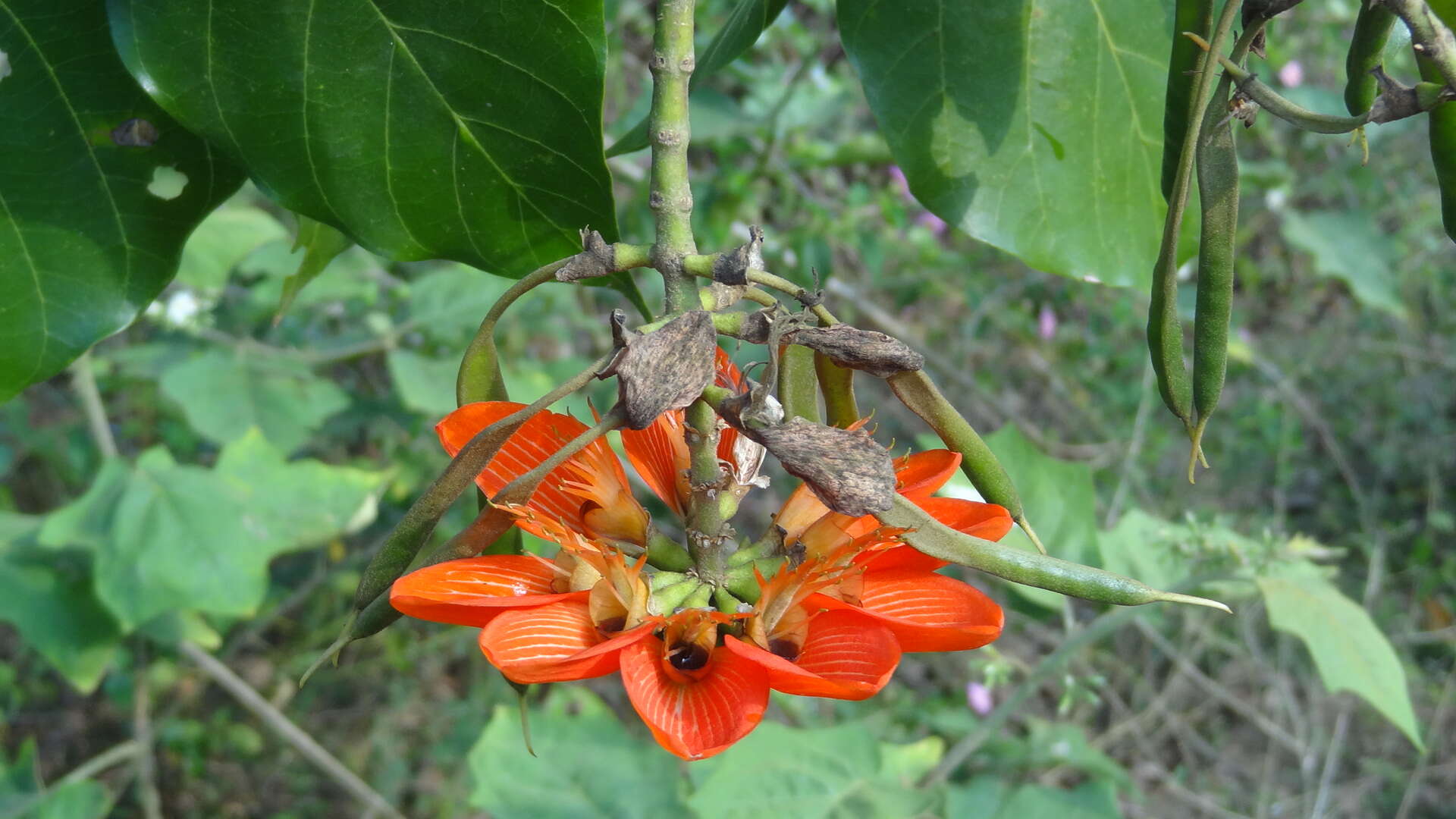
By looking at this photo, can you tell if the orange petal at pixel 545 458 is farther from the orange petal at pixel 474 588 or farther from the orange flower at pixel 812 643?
the orange flower at pixel 812 643

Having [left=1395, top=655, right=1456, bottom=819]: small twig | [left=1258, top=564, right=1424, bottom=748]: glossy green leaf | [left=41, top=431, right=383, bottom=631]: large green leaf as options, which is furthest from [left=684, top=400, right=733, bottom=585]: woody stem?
[left=1395, top=655, right=1456, bottom=819]: small twig

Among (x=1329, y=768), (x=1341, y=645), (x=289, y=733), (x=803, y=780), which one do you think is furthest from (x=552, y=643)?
(x=1329, y=768)

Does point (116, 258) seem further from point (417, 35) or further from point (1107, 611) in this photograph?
point (1107, 611)

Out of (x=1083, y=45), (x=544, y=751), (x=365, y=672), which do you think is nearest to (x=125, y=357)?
(x=365, y=672)

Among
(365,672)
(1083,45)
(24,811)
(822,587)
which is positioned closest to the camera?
(822,587)

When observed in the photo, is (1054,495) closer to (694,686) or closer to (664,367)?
(694,686)

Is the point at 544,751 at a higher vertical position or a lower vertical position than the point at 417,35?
lower

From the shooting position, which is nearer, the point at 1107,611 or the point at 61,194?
the point at 61,194
